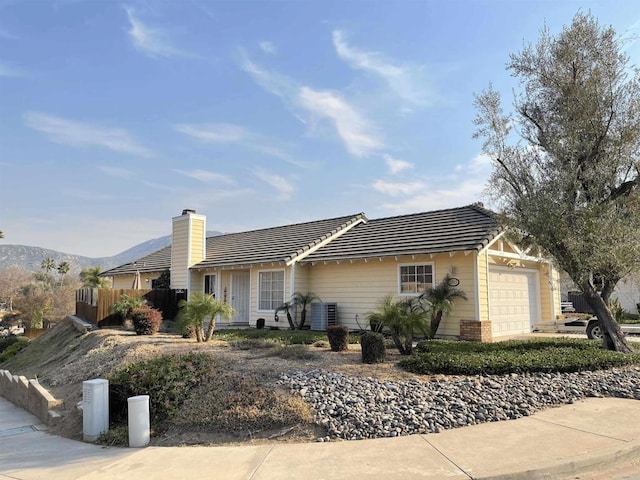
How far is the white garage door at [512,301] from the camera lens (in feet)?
50.8

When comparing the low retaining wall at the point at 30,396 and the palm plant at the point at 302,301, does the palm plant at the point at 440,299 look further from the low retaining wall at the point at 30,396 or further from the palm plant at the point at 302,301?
the low retaining wall at the point at 30,396

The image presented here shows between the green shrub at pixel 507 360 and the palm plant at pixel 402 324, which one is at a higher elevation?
the palm plant at pixel 402 324

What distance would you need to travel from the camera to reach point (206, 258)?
76.1ft

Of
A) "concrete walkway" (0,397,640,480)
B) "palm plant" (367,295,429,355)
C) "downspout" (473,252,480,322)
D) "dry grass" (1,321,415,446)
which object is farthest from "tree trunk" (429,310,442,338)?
"concrete walkway" (0,397,640,480)

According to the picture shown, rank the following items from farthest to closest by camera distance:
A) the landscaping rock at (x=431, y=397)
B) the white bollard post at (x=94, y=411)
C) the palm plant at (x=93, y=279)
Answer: the palm plant at (x=93, y=279) < the white bollard post at (x=94, y=411) < the landscaping rock at (x=431, y=397)

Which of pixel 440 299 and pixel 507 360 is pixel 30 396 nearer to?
pixel 507 360

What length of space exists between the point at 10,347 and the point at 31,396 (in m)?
18.4

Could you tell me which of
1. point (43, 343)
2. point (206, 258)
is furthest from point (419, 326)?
point (43, 343)

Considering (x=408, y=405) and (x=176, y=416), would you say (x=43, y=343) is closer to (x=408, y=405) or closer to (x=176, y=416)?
(x=176, y=416)

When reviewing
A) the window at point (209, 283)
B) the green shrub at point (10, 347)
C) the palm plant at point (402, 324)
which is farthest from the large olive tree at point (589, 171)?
the green shrub at point (10, 347)

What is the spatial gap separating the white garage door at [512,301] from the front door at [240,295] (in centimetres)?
1084

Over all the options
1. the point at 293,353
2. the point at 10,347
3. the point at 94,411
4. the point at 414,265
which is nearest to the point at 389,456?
the point at 94,411

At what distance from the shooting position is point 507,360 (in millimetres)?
9000

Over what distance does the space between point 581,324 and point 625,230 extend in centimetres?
747
